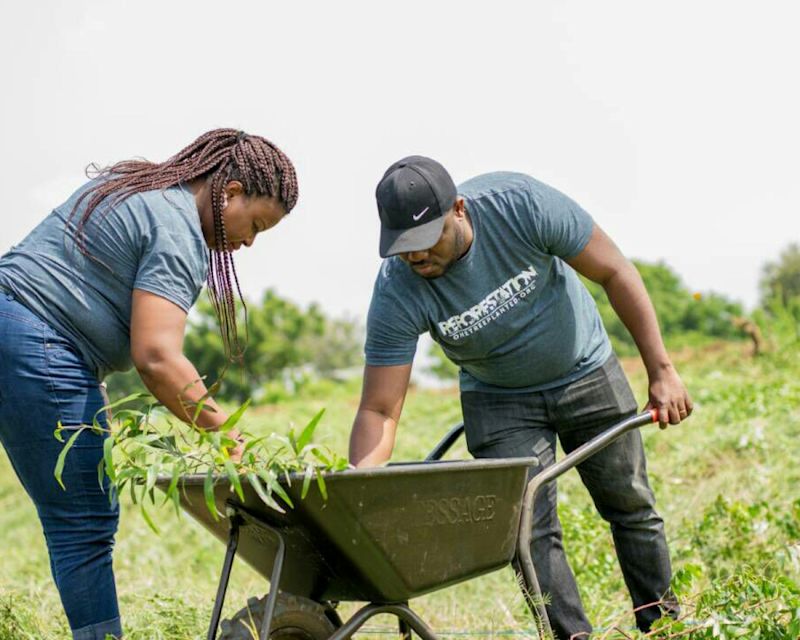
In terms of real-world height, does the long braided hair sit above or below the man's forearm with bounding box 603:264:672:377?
above

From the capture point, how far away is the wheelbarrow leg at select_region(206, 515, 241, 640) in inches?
91.8

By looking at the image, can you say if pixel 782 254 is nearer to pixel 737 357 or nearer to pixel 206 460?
pixel 737 357

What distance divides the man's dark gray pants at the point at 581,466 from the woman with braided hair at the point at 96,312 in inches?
35.1

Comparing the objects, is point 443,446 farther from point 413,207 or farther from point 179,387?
point 179,387

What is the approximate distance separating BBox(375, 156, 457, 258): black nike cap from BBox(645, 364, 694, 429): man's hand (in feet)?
2.65

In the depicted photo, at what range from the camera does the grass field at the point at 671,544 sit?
3.12 metres

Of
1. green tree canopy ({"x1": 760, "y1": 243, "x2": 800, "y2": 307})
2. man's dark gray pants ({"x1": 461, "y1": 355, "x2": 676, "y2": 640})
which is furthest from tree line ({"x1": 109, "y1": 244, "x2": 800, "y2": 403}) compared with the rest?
man's dark gray pants ({"x1": 461, "y1": 355, "x2": 676, "y2": 640})

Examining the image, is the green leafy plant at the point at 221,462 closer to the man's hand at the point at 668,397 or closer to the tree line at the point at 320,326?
the man's hand at the point at 668,397

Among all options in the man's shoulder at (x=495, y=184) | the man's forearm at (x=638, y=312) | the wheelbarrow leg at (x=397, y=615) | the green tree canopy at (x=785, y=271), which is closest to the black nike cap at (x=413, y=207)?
the man's shoulder at (x=495, y=184)

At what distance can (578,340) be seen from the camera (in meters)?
3.09

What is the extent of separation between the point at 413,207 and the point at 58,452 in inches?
41.0

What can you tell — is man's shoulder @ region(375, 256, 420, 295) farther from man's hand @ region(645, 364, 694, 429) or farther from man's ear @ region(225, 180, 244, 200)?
man's hand @ region(645, 364, 694, 429)

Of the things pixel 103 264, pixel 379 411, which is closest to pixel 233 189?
pixel 103 264

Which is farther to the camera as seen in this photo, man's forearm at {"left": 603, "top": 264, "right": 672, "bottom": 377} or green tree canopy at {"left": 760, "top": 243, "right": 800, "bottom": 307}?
green tree canopy at {"left": 760, "top": 243, "right": 800, "bottom": 307}
